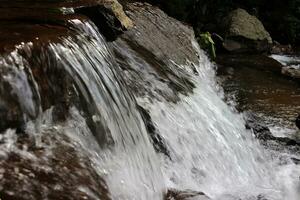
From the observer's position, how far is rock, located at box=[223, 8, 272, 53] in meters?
13.3

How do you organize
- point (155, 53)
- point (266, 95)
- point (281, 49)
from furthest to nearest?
point (281, 49) < point (266, 95) < point (155, 53)

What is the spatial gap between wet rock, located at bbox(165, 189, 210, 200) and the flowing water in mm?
99

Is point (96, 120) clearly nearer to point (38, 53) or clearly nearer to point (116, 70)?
point (38, 53)

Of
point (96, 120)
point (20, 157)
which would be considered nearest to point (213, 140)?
point (96, 120)

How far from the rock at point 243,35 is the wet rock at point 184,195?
878cm

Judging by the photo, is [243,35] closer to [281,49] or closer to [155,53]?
[281,49]

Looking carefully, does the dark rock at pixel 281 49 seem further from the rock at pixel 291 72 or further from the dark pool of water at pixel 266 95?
the dark pool of water at pixel 266 95

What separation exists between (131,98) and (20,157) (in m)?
1.98

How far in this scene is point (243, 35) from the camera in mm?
13391

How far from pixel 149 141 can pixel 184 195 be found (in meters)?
0.76

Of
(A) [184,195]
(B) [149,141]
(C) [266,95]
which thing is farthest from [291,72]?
(A) [184,195]

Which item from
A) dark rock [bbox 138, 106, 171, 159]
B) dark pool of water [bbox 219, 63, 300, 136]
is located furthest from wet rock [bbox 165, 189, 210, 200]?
dark pool of water [bbox 219, 63, 300, 136]

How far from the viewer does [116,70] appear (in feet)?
17.9

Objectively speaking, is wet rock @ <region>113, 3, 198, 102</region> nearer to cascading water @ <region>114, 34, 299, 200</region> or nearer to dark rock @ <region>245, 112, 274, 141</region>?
cascading water @ <region>114, 34, 299, 200</region>
